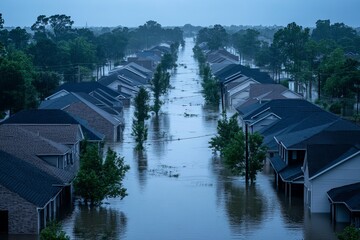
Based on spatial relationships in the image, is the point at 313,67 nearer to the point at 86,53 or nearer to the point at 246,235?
the point at 86,53

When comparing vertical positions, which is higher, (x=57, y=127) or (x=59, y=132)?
(x=57, y=127)

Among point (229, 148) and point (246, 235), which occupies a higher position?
point (229, 148)

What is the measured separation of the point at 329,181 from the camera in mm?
28984

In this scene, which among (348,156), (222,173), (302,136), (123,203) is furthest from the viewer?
(222,173)

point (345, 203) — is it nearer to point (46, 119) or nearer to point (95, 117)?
point (46, 119)

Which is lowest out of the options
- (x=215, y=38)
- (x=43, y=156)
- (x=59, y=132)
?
(x=43, y=156)

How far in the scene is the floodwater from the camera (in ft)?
88.8

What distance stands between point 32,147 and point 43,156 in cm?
61

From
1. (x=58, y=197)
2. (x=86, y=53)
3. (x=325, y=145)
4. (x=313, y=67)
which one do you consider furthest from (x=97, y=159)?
(x=86, y=53)

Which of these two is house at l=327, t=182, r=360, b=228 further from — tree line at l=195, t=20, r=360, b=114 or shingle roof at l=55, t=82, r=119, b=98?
shingle roof at l=55, t=82, r=119, b=98

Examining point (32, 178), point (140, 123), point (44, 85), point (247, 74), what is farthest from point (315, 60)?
point (32, 178)

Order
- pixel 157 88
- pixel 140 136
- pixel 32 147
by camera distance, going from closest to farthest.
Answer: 1. pixel 32 147
2. pixel 140 136
3. pixel 157 88

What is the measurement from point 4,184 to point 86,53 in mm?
77338

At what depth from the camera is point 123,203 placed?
1245 inches
